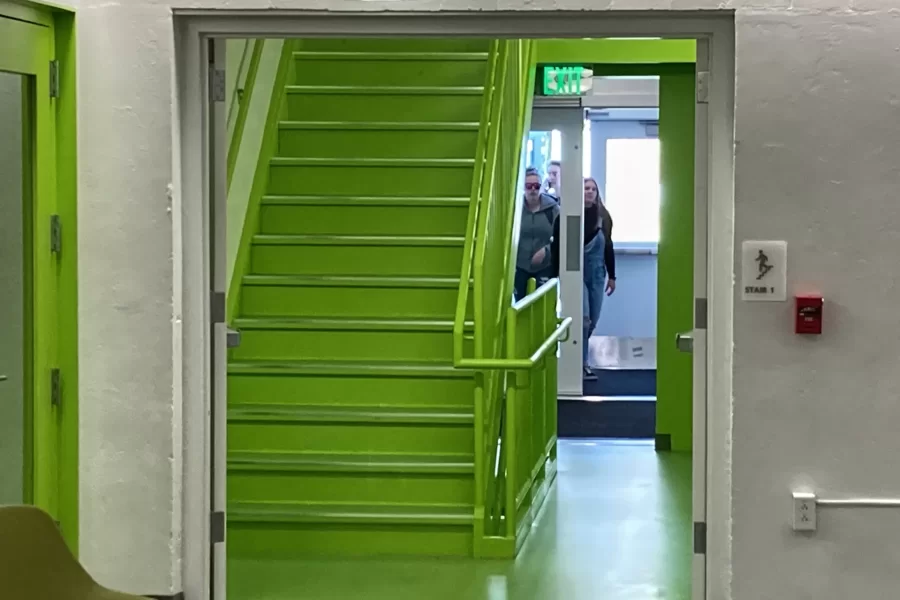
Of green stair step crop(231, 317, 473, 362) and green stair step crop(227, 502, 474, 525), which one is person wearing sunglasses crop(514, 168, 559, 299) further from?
green stair step crop(227, 502, 474, 525)

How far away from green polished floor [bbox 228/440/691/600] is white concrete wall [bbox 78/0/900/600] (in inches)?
45.7

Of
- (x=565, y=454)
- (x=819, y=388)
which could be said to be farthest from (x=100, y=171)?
(x=565, y=454)

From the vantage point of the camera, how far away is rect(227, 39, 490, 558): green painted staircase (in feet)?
19.4

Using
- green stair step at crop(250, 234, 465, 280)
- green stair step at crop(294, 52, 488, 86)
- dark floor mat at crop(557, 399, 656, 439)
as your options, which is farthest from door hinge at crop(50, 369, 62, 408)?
dark floor mat at crop(557, 399, 656, 439)

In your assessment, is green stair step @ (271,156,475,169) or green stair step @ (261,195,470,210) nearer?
green stair step @ (261,195,470,210)

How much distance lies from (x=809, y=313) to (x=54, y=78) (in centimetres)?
249

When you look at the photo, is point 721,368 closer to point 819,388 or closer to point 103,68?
point 819,388

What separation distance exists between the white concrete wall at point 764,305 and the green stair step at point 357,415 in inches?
73.0

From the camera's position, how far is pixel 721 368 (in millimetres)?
4195

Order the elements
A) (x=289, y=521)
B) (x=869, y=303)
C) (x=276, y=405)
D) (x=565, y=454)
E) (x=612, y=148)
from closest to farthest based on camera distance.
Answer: (x=869, y=303), (x=289, y=521), (x=276, y=405), (x=565, y=454), (x=612, y=148)

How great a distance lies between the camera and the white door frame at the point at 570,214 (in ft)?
32.3

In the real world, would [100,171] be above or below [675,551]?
above

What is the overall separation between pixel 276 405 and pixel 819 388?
116 inches

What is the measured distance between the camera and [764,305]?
4.08m
